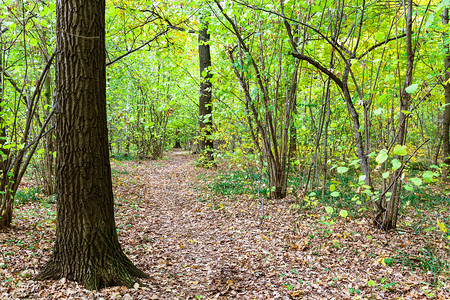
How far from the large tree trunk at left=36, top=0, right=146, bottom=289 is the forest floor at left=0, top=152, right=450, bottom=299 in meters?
0.20

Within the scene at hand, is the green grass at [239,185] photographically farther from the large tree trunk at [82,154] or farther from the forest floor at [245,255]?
the large tree trunk at [82,154]

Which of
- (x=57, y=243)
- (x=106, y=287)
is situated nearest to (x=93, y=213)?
(x=57, y=243)

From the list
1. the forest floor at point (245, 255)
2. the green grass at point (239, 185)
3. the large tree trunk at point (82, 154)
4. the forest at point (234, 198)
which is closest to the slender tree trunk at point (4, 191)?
the forest at point (234, 198)

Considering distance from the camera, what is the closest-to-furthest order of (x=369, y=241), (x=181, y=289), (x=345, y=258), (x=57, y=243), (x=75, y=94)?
(x=75, y=94)
(x=57, y=243)
(x=181, y=289)
(x=345, y=258)
(x=369, y=241)

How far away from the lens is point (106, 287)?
9.13 ft

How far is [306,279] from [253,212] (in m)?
2.60

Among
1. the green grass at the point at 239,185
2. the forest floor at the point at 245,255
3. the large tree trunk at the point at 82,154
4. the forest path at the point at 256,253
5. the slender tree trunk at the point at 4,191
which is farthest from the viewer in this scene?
the green grass at the point at 239,185

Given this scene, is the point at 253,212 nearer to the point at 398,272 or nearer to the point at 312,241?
the point at 312,241

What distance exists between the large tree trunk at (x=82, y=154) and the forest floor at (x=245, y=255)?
20cm

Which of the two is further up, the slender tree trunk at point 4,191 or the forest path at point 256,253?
the slender tree trunk at point 4,191

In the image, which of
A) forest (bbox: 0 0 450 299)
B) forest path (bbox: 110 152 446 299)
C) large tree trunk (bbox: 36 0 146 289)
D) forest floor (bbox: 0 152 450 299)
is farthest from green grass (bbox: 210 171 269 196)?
large tree trunk (bbox: 36 0 146 289)

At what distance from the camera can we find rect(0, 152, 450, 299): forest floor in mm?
2931

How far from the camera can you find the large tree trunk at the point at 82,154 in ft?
8.80

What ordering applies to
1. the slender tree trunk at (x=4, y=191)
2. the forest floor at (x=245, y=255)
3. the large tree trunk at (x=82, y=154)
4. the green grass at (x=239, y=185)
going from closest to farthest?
the large tree trunk at (x=82, y=154) < the forest floor at (x=245, y=255) < the slender tree trunk at (x=4, y=191) < the green grass at (x=239, y=185)
